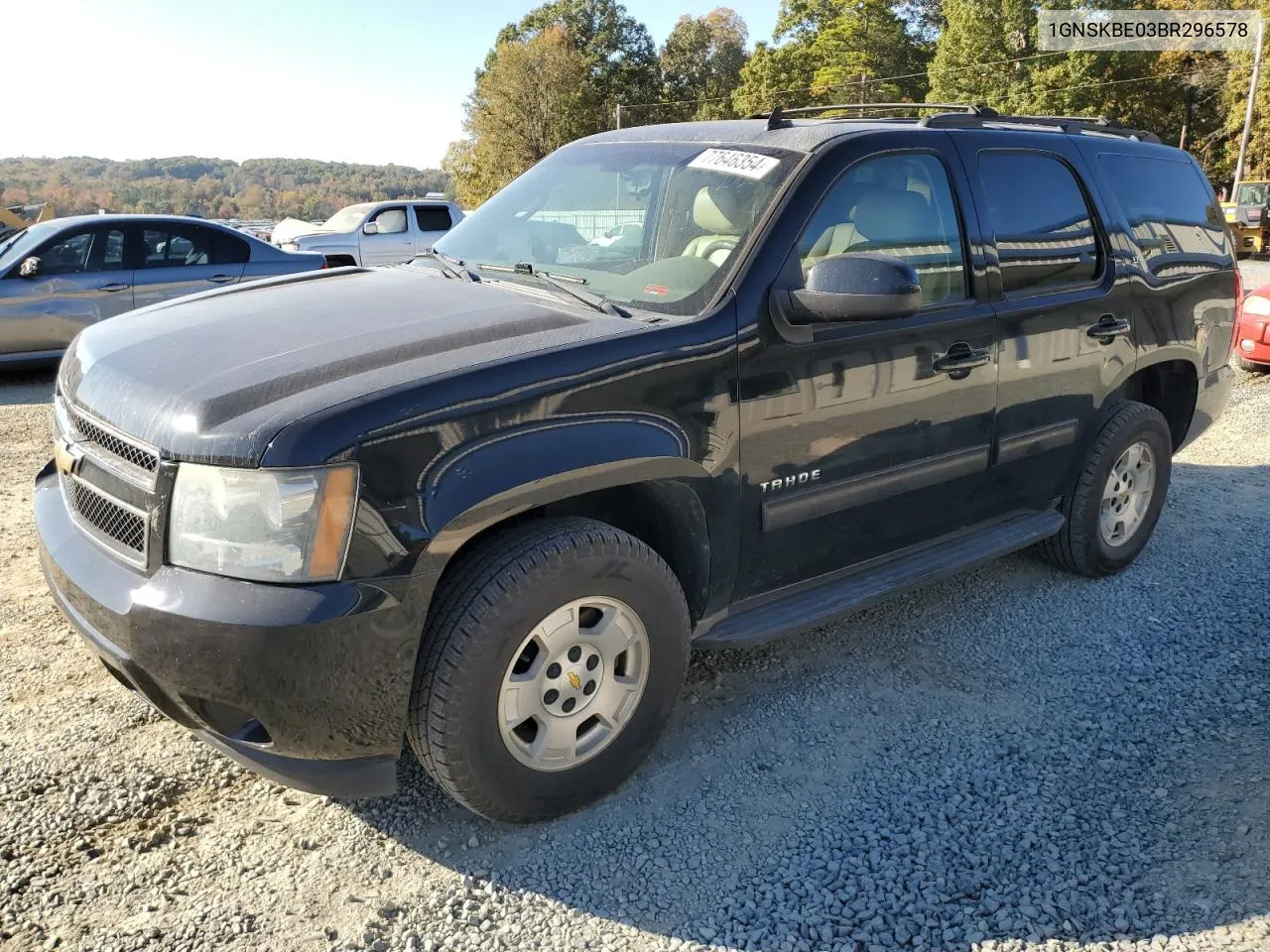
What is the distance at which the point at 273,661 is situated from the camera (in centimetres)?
219

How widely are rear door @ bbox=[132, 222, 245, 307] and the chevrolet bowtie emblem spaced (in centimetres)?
688

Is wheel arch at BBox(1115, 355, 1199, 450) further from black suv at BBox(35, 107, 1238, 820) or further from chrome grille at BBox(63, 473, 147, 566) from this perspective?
chrome grille at BBox(63, 473, 147, 566)

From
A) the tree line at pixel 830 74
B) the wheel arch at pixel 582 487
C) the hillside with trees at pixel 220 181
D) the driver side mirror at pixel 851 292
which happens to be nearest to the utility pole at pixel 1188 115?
the tree line at pixel 830 74

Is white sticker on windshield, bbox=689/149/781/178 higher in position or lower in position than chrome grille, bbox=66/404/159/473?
higher

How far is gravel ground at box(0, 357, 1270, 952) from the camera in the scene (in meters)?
2.40

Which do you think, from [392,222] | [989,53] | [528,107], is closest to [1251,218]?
[392,222]

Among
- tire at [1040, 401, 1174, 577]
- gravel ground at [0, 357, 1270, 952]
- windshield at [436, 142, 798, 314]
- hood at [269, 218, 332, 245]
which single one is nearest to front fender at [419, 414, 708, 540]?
windshield at [436, 142, 798, 314]

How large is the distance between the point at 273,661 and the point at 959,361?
8.19ft

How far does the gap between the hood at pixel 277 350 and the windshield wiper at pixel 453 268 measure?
0.10 meters

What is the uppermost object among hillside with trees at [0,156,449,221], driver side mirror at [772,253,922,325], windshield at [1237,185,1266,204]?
hillside with trees at [0,156,449,221]

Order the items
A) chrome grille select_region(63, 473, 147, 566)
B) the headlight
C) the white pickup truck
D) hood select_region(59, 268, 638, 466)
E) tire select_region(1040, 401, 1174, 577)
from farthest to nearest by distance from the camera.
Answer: the white pickup truck, tire select_region(1040, 401, 1174, 577), chrome grille select_region(63, 473, 147, 566), hood select_region(59, 268, 638, 466), the headlight

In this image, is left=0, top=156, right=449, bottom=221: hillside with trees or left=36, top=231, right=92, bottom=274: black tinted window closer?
left=36, top=231, right=92, bottom=274: black tinted window

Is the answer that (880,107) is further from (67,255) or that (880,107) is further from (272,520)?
(67,255)

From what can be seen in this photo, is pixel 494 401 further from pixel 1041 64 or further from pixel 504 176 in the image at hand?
pixel 504 176
